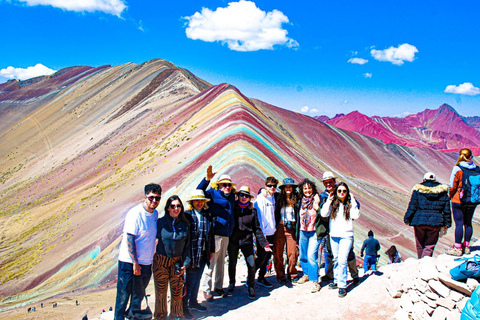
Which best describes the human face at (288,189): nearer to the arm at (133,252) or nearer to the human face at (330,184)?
the human face at (330,184)

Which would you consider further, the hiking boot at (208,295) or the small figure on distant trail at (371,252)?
the small figure on distant trail at (371,252)

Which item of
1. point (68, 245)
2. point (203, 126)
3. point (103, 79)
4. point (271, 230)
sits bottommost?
point (68, 245)

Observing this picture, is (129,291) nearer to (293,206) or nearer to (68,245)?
(293,206)

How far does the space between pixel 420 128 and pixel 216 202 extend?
7678 cm

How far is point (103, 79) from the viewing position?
47.8 meters

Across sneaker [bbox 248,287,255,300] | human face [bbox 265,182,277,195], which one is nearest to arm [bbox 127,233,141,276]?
sneaker [bbox 248,287,255,300]

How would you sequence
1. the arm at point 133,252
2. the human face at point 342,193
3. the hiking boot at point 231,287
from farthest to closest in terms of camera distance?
the hiking boot at point 231,287 < the human face at point 342,193 < the arm at point 133,252

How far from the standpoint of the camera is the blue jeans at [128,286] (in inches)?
161

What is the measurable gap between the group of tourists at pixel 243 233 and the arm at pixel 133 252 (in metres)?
0.01

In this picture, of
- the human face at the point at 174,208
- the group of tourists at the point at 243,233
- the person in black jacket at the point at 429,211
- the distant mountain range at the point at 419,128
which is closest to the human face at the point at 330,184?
the group of tourists at the point at 243,233

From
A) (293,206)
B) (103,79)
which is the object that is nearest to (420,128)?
(103,79)

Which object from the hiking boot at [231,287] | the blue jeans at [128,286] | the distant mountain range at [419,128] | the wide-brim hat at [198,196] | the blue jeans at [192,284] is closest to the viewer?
the blue jeans at [128,286]

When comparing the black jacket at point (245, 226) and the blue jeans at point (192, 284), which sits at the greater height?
the black jacket at point (245, 226)

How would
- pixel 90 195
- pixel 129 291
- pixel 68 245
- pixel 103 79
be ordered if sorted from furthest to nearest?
pixel 103 79, pixel 90 195, pixel 68 245, pixel 129 291
